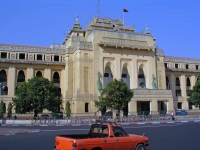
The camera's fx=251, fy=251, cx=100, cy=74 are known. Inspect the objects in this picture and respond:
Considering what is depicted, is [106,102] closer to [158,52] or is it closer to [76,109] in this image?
[76,109]

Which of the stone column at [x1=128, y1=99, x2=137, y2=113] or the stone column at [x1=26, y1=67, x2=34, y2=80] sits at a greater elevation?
the stone column at [x1=26, y1=67, x2=34, y2=80]

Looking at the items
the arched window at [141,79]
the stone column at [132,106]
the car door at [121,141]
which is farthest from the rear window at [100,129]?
the arched window at [141,79]

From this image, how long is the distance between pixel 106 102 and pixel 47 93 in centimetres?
934

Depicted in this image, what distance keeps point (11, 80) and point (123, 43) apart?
21.9m

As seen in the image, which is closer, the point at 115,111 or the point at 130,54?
the point at 115,111

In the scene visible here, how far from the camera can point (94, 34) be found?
151 ft

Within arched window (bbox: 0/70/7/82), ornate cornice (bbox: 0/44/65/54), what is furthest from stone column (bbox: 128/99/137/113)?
arched window (bbox: 0/70/7/82)

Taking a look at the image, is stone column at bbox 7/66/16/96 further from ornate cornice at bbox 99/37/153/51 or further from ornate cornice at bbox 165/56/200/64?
ornate cornice at bbox 165/56/200/64

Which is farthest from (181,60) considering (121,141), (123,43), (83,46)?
(121,141)

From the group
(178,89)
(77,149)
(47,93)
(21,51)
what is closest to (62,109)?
(47,93)

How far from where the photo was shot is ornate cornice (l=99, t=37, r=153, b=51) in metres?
45.9

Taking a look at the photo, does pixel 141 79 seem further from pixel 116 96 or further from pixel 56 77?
pixel 56 77

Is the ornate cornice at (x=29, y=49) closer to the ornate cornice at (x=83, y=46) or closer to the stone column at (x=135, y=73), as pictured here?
the ornate cornice at (x=83, y=46)

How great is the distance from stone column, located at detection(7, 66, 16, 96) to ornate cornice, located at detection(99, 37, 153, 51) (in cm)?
1695
